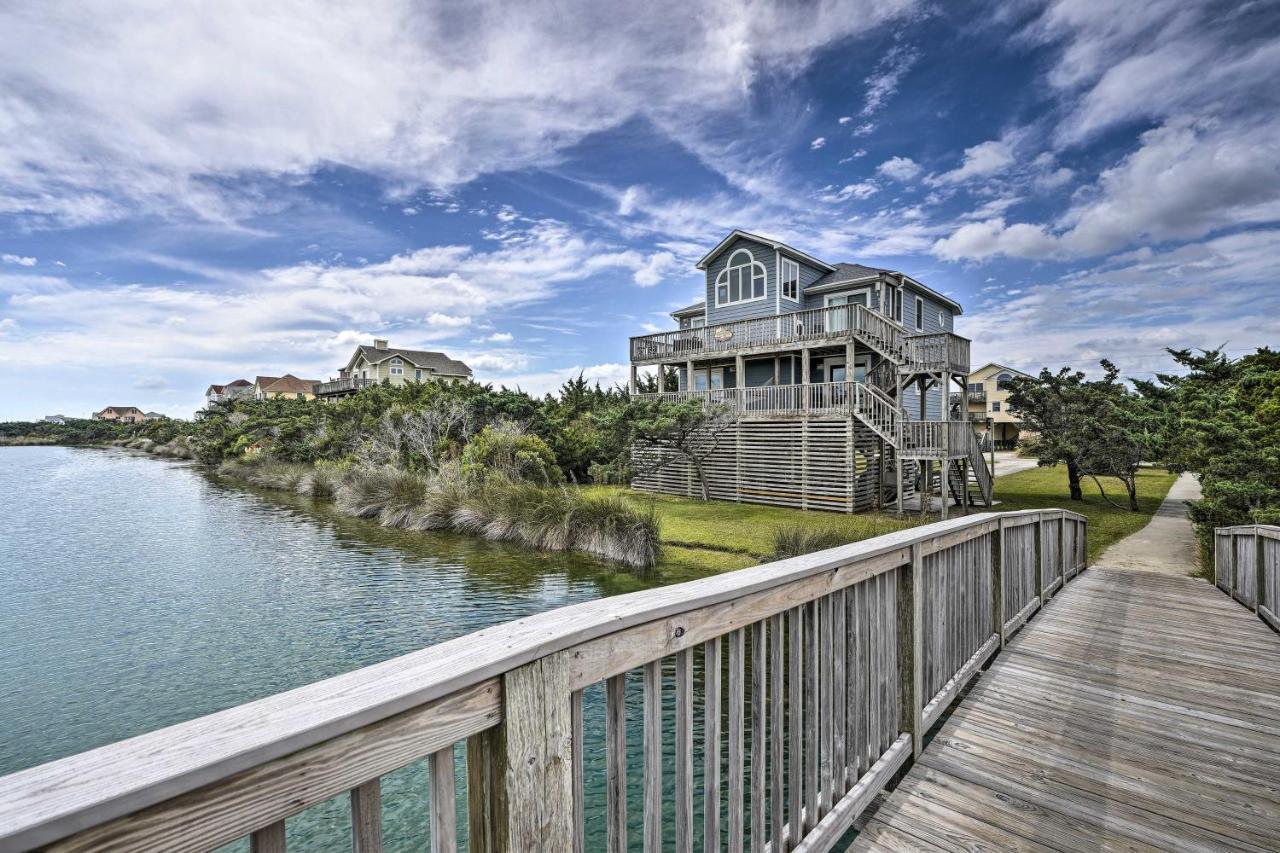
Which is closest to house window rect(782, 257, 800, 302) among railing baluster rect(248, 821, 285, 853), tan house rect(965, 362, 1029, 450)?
railing baluster rect(248, 821, 285, 853)

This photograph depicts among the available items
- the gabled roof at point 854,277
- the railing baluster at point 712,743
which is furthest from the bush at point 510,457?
the railing baluster at point 712,743

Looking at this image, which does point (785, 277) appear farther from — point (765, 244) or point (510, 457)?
point (510, 457)

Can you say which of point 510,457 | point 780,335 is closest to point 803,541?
point 780,335

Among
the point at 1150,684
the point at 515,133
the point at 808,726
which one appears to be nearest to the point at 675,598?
the point at 808,726

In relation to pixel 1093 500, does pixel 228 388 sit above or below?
above

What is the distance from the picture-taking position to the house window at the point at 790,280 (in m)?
20.2

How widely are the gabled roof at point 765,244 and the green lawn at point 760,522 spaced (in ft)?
30.0

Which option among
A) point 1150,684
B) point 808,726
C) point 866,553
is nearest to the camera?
point 808,726

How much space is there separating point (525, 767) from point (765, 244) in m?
20.8

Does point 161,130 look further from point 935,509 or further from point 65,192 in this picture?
point 935,509

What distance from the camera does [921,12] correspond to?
444 inches

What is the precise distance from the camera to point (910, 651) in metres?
2.98

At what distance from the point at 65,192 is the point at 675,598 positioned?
26.1m

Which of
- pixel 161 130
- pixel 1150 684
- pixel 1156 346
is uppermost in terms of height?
pixel 161 130
